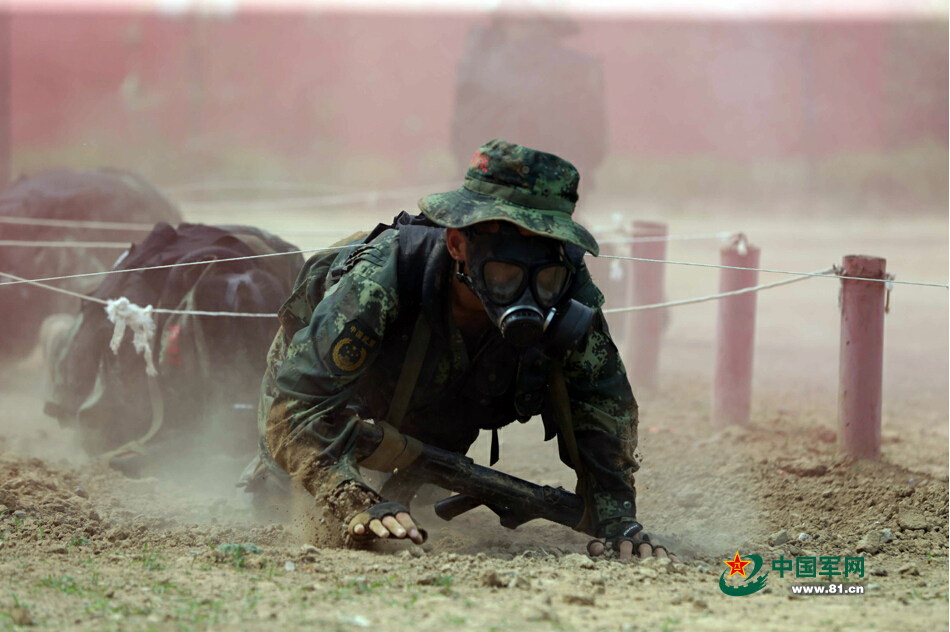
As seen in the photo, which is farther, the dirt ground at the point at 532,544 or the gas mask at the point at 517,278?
the gas mask at the point at 517,278

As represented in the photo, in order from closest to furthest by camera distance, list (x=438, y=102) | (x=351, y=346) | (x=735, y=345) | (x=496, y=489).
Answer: (x=351, y=346) → (x=496, y=489) → (x=735, y=345) → (x=438, y=102)

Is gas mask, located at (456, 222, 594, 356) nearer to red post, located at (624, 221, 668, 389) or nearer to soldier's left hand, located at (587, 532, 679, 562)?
soldier's left hand, located at (587, 532, 679, 562)

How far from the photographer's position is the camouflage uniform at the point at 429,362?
2627 mm

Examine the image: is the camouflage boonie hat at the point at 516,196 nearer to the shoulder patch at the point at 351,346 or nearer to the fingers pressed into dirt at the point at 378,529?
the shoulder patch at the point at 351,346

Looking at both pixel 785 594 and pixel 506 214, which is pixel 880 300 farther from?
pixel 506 214

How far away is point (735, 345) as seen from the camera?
5.20 m

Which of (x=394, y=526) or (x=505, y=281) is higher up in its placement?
(x=505, y=281)

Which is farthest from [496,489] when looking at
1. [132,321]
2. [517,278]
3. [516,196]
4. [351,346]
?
[132,321]

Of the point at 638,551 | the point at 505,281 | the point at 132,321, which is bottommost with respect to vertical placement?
the point at 638,551

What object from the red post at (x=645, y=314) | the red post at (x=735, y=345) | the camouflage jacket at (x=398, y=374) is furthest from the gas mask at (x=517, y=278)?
the red post at (x=645, y=314)

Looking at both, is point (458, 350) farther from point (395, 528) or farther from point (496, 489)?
point (395, 528)

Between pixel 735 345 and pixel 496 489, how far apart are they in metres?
2.63

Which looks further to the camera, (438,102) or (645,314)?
(438,102)

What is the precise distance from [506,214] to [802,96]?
18083 mm
